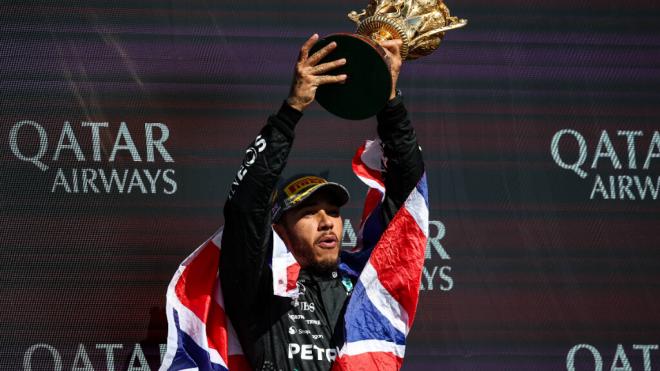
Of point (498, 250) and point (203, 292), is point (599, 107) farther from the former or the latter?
point (203, 292)

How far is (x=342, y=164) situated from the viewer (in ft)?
12.5

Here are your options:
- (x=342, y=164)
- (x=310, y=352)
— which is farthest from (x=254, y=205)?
(x=342, y=164)

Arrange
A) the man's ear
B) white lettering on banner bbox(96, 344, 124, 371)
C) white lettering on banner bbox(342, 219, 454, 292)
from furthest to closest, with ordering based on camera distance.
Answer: white lettering on banner bbox(342, 219, 454, 292) → white lettering on banner bbox(96, 344, 124, 371) → the man's ear

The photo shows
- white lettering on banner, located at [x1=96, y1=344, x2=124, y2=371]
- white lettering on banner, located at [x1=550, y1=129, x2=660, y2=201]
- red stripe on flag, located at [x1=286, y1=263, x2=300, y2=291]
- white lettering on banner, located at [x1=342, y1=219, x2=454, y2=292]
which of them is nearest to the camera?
red stripe on flag, located at [x1=286, y1=263, x2=300, y2=291]

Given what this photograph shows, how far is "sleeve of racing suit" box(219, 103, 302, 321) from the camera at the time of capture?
3082mm

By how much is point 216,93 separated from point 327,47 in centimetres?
69

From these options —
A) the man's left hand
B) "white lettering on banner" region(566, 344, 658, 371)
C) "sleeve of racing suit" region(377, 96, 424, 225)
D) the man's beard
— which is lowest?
the man's beard

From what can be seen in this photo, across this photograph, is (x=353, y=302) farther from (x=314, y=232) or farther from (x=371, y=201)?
(x=371, y=201)

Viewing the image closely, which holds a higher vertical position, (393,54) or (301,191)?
(393,54)

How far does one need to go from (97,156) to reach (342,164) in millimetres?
733

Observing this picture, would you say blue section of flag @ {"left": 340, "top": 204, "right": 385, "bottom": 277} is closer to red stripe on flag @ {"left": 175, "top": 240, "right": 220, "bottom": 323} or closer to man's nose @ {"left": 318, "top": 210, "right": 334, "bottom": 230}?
man's nose @ {"left": 318, "top": 210, "right": 334, "bottom": 230}

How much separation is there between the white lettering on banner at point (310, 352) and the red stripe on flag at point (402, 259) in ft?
0.79

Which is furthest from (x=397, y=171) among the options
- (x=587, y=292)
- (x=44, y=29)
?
(x=44, y=29)

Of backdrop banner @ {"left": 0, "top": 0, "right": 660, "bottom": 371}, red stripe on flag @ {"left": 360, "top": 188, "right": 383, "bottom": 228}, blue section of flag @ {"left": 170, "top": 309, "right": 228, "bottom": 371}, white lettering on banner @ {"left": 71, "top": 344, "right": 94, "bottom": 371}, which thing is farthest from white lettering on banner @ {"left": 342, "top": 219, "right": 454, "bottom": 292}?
white lettering on banner @ {"left": 71, "top": 344, "right": 94, "bottom": 371}
